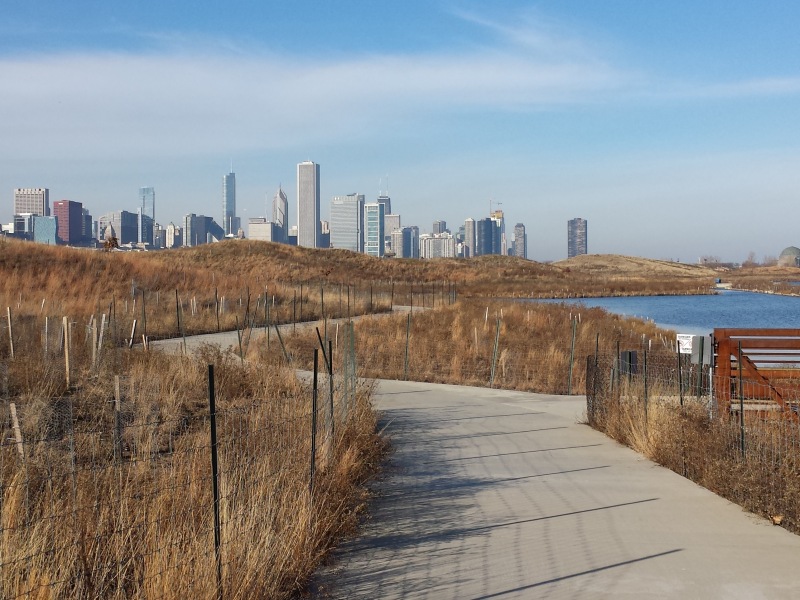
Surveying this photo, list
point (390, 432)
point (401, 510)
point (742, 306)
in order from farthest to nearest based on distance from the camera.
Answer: point (742, 306), point (390, 432), point (401, 510)

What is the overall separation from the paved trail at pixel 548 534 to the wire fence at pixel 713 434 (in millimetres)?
218

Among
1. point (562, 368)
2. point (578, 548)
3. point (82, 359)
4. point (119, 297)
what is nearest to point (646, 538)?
point (578, 548)

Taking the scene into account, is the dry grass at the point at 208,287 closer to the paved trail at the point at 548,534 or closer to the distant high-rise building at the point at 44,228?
the paved trail at the point at 548,534

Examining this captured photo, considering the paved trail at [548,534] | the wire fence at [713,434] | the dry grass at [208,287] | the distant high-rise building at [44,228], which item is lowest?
the paved trail at [548,534]

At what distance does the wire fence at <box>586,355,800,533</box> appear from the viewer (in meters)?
8.07

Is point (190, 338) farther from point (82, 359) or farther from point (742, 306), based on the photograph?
point (742, 306)

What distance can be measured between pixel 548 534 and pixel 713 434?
3500 mm

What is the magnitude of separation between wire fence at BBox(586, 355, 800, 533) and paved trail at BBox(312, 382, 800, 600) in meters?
0.22

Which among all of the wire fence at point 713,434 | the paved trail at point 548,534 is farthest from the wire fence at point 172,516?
the wire fence at point 713,434

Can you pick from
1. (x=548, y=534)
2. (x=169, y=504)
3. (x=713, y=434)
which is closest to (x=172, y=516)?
(x=169, y=504)

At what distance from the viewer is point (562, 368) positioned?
875 inches

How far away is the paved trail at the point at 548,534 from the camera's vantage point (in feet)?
19.8

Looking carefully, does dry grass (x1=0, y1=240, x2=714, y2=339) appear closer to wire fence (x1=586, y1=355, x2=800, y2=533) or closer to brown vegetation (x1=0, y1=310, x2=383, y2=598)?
brown vegetation (x1=0, y1=310, x2=383, y2=598)

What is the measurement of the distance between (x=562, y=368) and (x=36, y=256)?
34.2m
